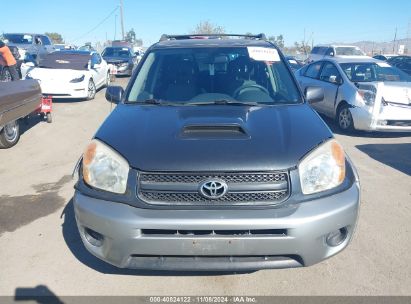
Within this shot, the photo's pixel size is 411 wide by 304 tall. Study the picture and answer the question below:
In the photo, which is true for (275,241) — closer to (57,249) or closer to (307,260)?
(307,260)

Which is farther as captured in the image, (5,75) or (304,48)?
(304,48)

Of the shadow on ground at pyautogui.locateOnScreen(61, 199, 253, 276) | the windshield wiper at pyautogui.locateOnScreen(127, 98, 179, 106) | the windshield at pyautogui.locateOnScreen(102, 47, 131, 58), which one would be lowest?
the shadow on ground at pyautogui.locateOnScreen(61, 199, 253, 276)

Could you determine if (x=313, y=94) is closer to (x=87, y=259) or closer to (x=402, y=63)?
(x=87, y=259)

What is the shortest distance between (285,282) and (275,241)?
74 centimetres

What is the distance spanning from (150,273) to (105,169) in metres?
0.96

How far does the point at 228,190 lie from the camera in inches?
92.2

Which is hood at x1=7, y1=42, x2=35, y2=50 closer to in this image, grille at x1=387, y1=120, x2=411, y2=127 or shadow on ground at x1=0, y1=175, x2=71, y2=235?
shadow on ground at x1=0, y1=175, x2=71, y2=235

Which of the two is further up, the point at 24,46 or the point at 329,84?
the point at 24,46

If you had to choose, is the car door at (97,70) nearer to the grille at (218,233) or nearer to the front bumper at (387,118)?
the front bumper at (387,118)

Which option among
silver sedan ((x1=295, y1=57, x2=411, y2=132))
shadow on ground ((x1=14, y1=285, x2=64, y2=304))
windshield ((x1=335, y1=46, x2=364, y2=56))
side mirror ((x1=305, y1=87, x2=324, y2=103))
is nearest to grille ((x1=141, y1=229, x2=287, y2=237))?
shadow on ground ((x1=14, y1=285, x2=64, y2=304))

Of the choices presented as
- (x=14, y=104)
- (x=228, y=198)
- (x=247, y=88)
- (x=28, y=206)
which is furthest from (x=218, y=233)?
(x=14, y=104)

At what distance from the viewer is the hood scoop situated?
263 centimetres

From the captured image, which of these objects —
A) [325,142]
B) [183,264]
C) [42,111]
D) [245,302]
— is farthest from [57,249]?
[42,111]

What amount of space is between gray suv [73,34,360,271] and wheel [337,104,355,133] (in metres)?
5.20
